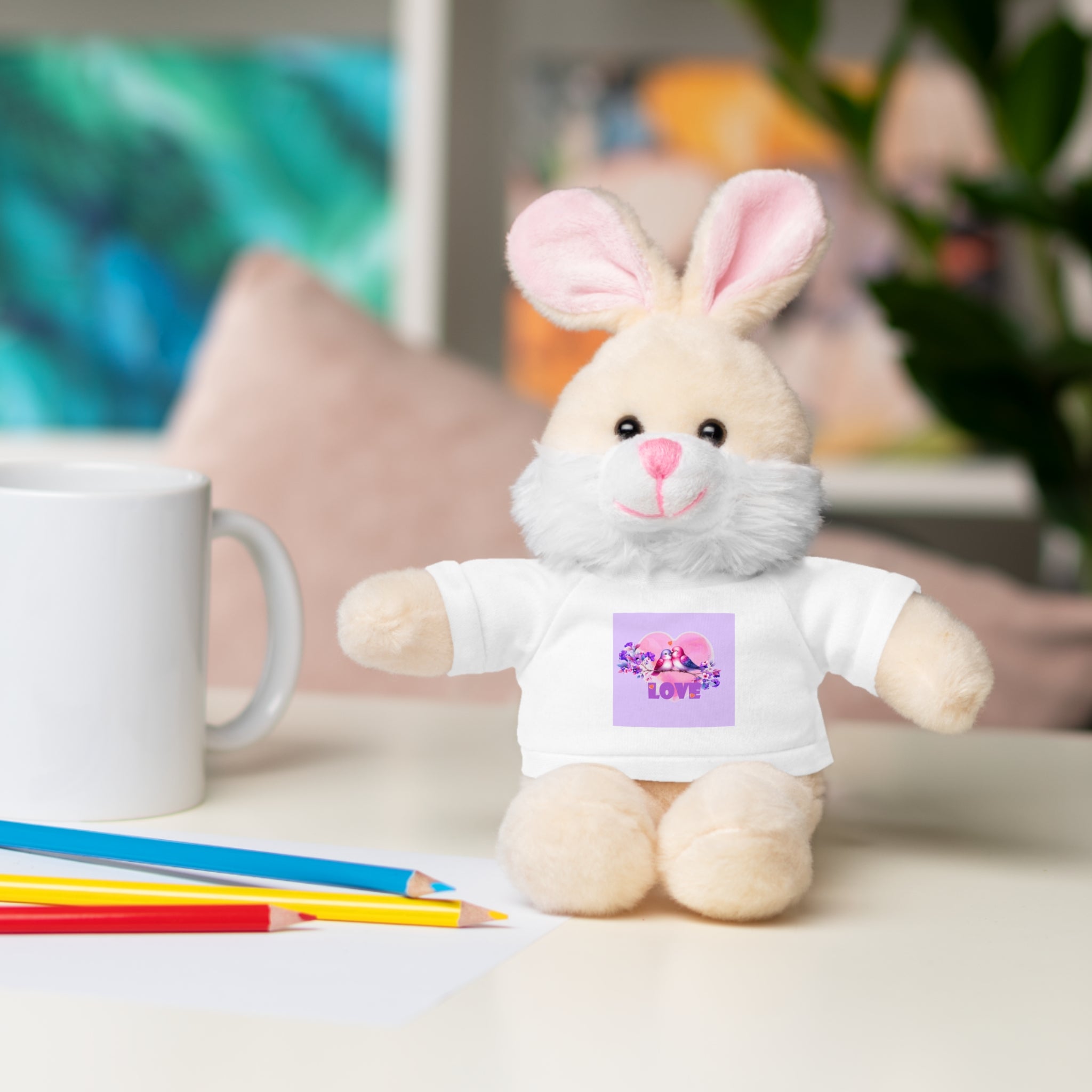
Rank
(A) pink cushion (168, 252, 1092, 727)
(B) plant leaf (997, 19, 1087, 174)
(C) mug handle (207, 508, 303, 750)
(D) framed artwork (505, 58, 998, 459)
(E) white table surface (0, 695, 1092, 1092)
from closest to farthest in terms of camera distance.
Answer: (E) white table surface (0, 695, 1092, 1092) → (C) mug handle (207, 508, 303, 750) → (A) pink cushion (168, 252, 1092, 727) → (B) plant leaf (997, 19, 1087, 174) → (D) framed artwork (505, 58, 998, 459)

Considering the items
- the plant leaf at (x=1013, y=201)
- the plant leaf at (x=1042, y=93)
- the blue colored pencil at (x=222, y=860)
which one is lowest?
the blue colored pencil at (x=222, y=860)

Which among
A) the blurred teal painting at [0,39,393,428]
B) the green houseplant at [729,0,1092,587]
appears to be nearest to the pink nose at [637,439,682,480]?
the green houseplant at [729,0,1092,587]

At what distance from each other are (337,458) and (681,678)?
57 centimetres

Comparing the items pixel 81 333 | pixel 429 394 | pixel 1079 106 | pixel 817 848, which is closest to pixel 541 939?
pixel 817 848

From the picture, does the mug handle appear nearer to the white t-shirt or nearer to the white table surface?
Answer: the white table surface

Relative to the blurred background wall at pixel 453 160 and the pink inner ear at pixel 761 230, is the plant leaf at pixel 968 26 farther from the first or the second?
the pink inner ear at pixel 761 230

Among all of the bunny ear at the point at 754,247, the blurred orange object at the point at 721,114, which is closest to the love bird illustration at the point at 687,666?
the bunny ear at the point at 754,247

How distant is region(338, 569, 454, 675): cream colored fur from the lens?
44 centimetres

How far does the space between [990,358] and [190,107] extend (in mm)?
1142

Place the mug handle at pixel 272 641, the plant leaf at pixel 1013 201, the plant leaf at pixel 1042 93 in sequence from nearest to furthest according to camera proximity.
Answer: the mug handle at pixel 272 641 → the plant leaf at pixel 1013 201 → the plant leaf at pixel 1042 93

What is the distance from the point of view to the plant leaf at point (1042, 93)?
122cm

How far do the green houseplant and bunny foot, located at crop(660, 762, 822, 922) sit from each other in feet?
2.52

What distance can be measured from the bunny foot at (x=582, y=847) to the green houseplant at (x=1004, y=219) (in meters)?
0.78

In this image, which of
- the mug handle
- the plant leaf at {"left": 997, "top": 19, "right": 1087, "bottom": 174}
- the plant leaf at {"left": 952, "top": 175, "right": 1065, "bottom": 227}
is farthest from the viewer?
the plant leaf at {"left": 997, "top": 19, "right": 1087, "bottom": 174}
